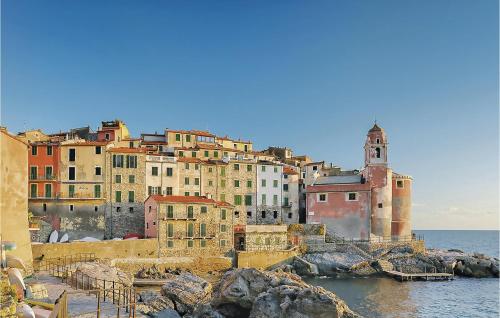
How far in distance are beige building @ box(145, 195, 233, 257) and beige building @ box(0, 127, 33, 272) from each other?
16.5 metres

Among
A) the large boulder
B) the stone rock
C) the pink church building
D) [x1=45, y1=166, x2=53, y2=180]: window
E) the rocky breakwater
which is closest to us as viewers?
the large boulder

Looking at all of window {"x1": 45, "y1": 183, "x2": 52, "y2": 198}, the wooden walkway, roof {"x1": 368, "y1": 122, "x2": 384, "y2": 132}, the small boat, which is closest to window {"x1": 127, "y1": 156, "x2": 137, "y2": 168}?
window {"x1": 45, "y1": 183, "x2": 52, "y2": 198}

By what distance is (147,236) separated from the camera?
46.4 metres

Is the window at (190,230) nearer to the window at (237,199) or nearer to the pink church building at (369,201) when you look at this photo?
the window at (237,199)

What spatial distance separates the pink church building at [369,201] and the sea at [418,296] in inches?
387

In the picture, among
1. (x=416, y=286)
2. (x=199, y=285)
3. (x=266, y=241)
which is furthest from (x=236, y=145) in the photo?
(x=199, y=285)

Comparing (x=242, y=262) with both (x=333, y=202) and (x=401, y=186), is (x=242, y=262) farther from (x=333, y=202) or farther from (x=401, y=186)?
(x=401, y=186)

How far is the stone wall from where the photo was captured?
47469mm

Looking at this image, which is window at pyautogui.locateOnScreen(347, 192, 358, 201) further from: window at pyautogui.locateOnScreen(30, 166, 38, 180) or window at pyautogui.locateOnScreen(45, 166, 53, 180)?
window at pyautogui.locateOnScreen(30, 166, 38, 180)

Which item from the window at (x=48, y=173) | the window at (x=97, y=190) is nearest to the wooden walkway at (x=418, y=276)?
the window at (x=97, y=190)

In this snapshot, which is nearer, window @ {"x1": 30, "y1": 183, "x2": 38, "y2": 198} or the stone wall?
window @ {"x1": 30, "y1": 183, "x2": 38, "y2": 198}

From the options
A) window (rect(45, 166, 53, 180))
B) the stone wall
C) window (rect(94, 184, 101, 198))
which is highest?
window (rect(45, 166, 53, 180))

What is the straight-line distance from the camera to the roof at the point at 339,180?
5916 cm

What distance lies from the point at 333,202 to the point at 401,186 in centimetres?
948
